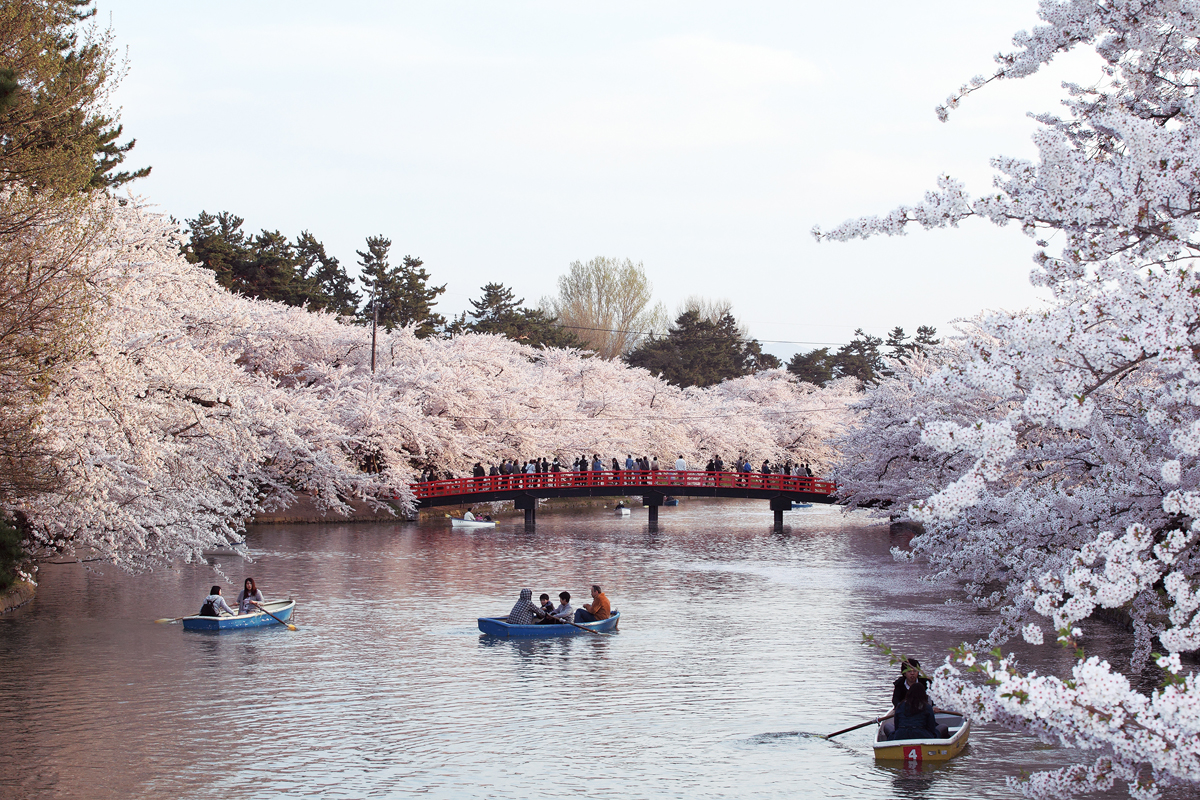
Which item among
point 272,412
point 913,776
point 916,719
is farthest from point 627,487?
point 913,776

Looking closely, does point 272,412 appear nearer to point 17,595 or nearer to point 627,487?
point 17,595

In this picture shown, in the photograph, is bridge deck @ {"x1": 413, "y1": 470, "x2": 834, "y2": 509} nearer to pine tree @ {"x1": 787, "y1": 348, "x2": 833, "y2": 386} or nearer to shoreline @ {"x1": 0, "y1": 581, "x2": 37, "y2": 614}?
shoreline @ {"x1": 0, "y1": 581, "x2": 37, "y2": 614}

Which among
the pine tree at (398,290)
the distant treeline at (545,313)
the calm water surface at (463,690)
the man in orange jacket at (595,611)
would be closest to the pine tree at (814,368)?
the distant treeline at (545,313)

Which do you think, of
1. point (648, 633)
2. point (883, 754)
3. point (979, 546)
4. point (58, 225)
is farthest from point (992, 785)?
point (58, 225)

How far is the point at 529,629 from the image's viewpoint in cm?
2322

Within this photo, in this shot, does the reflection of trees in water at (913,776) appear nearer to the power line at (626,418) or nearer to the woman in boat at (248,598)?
the woman in boat at (248,598)

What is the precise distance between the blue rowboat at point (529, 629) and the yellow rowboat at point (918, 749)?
10.0 m

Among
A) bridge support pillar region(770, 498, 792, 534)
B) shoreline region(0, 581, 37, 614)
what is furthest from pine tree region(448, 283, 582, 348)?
shoreline region(0, 581, 37, 614)

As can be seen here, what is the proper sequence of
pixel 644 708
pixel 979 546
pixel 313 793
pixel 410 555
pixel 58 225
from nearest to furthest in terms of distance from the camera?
pixel 313 793 < pixel 979 546 < pixel 644 708 < pixel 58 225 < pixel 410 555

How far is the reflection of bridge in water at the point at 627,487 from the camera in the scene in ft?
172

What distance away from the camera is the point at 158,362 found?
26359 mm

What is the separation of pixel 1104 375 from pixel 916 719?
24.8 feet

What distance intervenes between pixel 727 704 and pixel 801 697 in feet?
4.42

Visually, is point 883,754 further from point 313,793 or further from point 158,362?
point 158,362
